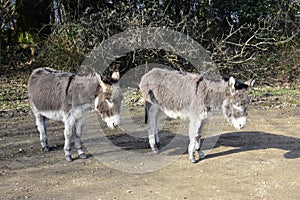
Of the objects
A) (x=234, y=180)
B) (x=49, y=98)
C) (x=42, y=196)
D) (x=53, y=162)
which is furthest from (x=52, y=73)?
(x=234, y=180)

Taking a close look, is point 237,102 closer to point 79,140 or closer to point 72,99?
point 72,99

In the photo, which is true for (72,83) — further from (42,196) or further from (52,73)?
(42,196)

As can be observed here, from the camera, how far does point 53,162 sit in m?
5.37

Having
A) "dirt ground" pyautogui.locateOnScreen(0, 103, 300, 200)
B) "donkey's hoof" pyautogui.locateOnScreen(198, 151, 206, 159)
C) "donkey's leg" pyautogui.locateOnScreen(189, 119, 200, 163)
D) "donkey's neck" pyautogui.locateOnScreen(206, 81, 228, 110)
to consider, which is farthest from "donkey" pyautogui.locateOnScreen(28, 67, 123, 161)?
"donkey's hoof" pyautogui.locateOnScreen(198, 151, 206, 159)

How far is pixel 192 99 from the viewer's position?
17.3 ft

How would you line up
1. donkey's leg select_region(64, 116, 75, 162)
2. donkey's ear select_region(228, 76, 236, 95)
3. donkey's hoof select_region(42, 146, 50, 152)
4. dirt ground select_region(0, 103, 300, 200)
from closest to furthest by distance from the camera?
dirt ground select_region(0, 103, 300, 200) → donkey's ear select_region(228, 76, 236, 95) → donkey's leg select_region(64, 116, 75, 162) → donkey's hoof select_region(42, 146, 50, 152)

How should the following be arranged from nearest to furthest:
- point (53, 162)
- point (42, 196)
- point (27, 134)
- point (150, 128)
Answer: point (42, 196)
point (53, 162)
point (150, 128)
point (27, 134)

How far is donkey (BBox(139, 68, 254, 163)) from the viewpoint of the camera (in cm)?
492

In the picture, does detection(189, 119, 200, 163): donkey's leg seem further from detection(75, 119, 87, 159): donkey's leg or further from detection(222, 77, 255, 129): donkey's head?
detection(75, 119, 87, 159): donkey's leg

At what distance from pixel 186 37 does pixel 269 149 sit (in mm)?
5959

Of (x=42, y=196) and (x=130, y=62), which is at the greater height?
(x=130, y=62)

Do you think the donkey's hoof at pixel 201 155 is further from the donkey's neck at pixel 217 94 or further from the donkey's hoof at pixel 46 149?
the donkey's hoof at pixel 46 149

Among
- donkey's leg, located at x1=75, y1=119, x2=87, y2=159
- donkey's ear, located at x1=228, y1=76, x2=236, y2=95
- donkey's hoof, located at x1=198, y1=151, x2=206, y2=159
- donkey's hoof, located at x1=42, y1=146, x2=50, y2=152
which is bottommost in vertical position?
donkey's hoof, located at x1=198, y1=151, x2=206, y2=159

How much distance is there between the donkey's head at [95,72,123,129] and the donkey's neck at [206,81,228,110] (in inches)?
49.5
